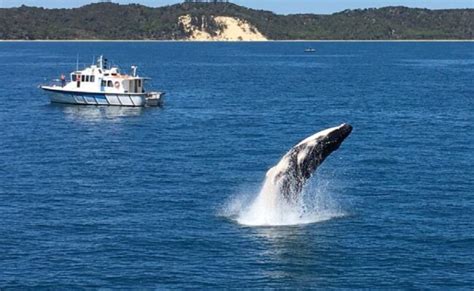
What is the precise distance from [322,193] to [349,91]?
321ft

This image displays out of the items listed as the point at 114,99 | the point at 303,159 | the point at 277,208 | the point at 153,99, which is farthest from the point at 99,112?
the point at 303,159

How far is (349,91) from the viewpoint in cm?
16525

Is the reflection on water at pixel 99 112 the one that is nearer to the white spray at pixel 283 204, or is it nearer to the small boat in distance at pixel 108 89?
the small boat in distance at pixel 108 89

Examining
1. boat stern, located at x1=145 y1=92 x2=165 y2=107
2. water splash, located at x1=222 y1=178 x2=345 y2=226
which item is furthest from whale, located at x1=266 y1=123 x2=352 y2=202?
boat stern, located at x1=145 y1=92 x2=165 y2=107

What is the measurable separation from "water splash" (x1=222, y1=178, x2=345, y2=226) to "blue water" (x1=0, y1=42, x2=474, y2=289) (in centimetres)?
42

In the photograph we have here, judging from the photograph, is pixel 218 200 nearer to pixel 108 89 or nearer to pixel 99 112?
pixel 99 112

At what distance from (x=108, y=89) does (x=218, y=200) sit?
65013 millimetres

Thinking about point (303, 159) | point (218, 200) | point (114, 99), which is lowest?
point (114, 99)

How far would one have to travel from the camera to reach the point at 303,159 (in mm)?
53219

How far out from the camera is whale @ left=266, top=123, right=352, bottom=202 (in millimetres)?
51719

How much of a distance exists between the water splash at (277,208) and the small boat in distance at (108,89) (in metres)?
62.4

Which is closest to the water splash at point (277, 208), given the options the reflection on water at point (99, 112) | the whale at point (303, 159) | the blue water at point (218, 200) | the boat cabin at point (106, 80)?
the blue water at point (218, 200)

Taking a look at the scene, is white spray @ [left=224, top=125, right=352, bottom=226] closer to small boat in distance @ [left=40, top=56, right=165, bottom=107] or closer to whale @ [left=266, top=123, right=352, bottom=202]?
whale @ [left=266, top=123, right=352, bottom=202]

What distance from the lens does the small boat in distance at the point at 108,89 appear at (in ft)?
421
